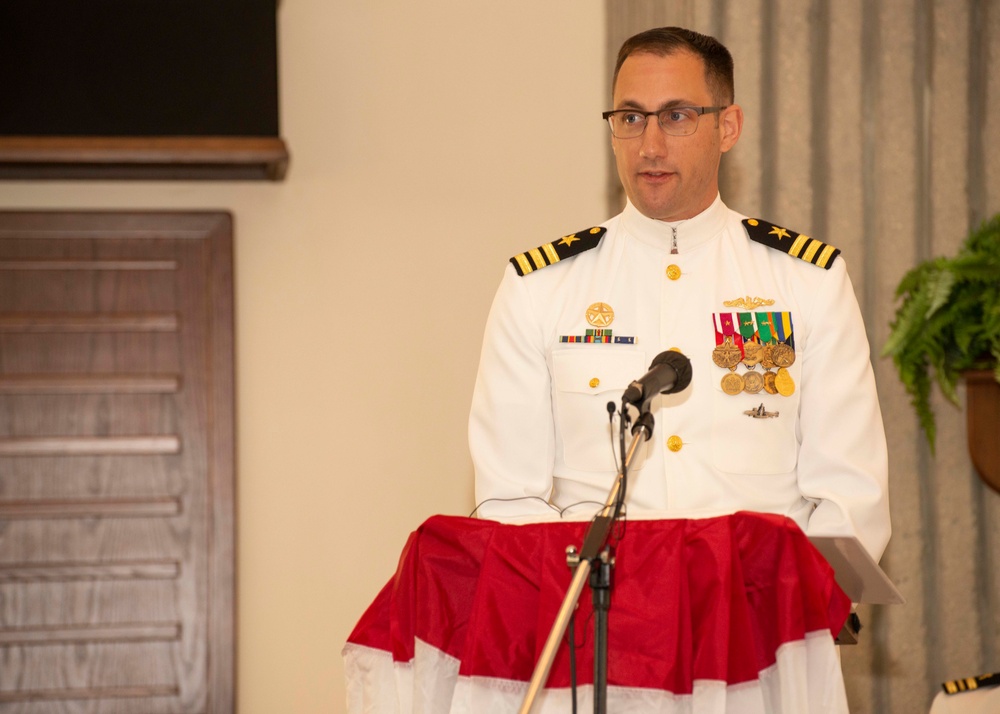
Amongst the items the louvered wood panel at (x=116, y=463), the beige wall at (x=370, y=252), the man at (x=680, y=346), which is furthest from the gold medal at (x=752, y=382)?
the louvered wood panel at (x=116, y=463)

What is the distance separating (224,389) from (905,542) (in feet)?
7.76

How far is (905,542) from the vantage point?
3465 millimetres

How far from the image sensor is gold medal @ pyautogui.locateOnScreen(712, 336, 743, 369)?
7.12 ft

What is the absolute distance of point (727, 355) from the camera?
2.18 m

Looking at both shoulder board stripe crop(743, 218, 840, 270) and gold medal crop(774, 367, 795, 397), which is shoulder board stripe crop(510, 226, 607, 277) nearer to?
shoulder board stripe crop(743, 218, 840, 270)

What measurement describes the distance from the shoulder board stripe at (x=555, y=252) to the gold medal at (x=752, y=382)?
1.44 feet

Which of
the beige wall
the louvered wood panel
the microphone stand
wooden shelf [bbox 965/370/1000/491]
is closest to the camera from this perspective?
the microphone stand

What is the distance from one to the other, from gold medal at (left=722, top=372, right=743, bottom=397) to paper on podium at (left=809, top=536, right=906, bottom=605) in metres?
0.51

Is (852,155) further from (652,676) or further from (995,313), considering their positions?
(652,676)

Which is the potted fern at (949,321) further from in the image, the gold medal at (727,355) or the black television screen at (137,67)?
the black television screen at (137,67)

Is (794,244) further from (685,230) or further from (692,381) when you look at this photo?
(692,381)

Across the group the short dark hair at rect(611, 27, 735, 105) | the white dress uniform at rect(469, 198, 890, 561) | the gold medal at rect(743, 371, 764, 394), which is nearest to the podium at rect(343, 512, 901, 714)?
the white dress uniform at rect(469, 198, 890, 561)

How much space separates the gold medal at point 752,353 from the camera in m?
2.14

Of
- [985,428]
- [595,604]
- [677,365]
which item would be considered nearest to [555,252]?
[677,365]
